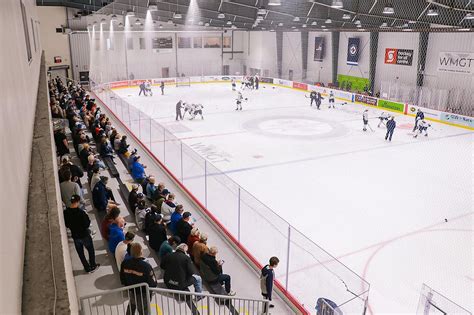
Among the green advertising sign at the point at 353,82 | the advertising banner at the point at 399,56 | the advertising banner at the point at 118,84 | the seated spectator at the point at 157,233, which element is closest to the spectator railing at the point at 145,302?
the seated spectator at the point at 157,233

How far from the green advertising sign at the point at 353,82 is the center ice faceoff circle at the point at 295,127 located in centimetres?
848

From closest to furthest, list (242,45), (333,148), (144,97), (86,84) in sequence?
(333,148) < (144,97) < (86,84) < (242,45)

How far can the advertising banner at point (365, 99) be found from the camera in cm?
2668

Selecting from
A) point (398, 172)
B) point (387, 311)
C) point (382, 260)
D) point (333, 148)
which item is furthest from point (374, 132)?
point (387, 311)

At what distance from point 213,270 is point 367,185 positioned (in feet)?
25.4

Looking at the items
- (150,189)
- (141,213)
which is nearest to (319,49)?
(150,189)

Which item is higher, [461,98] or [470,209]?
[461,98]

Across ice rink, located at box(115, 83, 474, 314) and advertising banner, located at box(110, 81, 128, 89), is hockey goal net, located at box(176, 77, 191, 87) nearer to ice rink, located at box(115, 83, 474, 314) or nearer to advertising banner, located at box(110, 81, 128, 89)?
advertising banner, located at box(110, 81, 128, 89)

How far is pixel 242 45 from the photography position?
44875mm

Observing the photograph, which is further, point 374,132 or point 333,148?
point 374,132

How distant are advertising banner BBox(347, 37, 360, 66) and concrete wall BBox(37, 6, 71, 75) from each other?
23026 mm

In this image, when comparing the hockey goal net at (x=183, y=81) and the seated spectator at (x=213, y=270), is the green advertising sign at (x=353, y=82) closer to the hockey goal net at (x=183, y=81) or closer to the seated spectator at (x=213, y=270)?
the hockey goal net at (x=183, y=81)

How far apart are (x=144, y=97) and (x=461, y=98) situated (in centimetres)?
2084

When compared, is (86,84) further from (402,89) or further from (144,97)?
(402,89)
